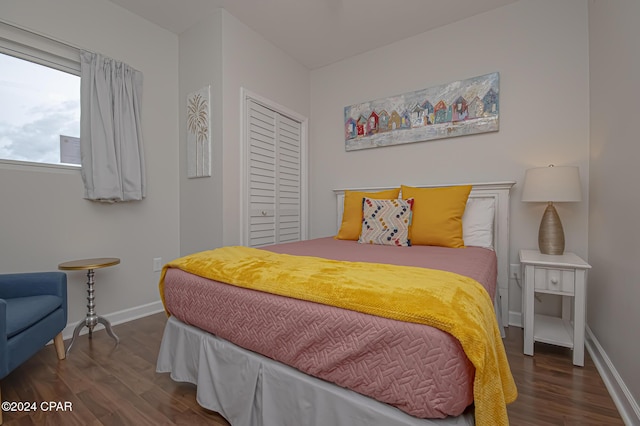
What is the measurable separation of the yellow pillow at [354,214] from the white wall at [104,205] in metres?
1.68

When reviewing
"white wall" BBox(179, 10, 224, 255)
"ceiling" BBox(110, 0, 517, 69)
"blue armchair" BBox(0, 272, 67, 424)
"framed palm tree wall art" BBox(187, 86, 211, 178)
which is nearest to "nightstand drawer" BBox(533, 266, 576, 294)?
"ceiling" BBox(110, 0, 517, 69)

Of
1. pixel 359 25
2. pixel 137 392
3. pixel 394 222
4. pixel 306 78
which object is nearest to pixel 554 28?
pixel 359 25

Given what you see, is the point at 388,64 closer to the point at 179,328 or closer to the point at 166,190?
the point at 166,190

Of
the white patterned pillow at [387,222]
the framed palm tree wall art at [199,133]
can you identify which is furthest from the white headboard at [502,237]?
the framed palm tree wall art at [199,133]

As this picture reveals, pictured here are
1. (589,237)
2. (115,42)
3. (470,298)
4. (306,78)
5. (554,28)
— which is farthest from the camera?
(306,78)

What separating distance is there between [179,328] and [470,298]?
1.40 metres

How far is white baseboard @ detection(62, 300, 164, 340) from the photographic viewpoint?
7.06 feet

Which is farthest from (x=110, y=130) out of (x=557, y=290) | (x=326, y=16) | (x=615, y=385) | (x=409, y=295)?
(x=615, y=385)

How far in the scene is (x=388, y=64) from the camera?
2982 millimetres

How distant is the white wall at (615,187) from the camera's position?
1.34 m

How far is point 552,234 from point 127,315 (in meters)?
3.42

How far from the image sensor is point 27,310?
1538mm

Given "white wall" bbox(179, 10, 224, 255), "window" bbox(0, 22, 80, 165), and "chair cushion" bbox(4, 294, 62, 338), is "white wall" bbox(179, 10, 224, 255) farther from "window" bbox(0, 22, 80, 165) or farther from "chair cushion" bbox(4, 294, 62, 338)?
"chair cushion" bbox(4, 294, 62, 338)

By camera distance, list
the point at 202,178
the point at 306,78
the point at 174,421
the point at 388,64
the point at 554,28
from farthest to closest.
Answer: the point at 306,78, the point at 388,64, the point at 202,178, the point at 554,28, the point at 174,421
